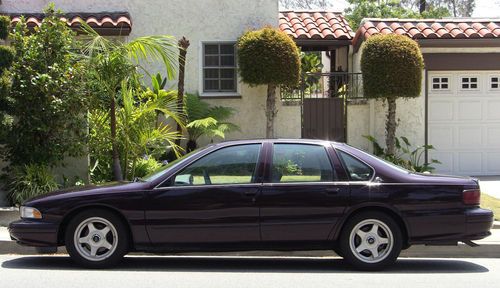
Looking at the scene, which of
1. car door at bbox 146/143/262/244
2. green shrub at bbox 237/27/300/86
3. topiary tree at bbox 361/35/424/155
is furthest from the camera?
green shrub at bbox 237/27/300/86

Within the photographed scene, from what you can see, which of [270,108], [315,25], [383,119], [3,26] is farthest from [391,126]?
[3,26]

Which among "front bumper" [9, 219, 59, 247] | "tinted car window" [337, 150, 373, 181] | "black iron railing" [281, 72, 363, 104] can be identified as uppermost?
"black iron railing" [281, 72, 363, 104]

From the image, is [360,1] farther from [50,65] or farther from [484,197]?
[50,65]

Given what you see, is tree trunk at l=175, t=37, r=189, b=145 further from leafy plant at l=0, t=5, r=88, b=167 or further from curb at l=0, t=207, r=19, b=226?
curb at l=0, t=207, r=19, b=226

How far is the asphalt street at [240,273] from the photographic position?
6.26 m

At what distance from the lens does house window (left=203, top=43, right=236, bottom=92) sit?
1470 centimetres

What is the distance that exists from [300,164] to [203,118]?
23.0ft

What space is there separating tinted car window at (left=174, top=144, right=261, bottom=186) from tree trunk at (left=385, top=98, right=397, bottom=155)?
7.21m

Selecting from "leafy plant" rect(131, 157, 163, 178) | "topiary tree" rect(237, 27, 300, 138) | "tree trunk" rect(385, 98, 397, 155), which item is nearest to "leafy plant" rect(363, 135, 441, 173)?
"tree trunk" rect(385, 98, 397, 155)

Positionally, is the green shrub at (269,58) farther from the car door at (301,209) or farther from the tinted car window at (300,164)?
the car door at (301,209)

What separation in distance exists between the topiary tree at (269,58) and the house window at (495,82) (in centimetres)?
484

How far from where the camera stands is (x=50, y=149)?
1047 cm

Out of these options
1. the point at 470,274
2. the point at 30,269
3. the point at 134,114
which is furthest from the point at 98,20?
the point at 470,274

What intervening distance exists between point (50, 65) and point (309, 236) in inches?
235
